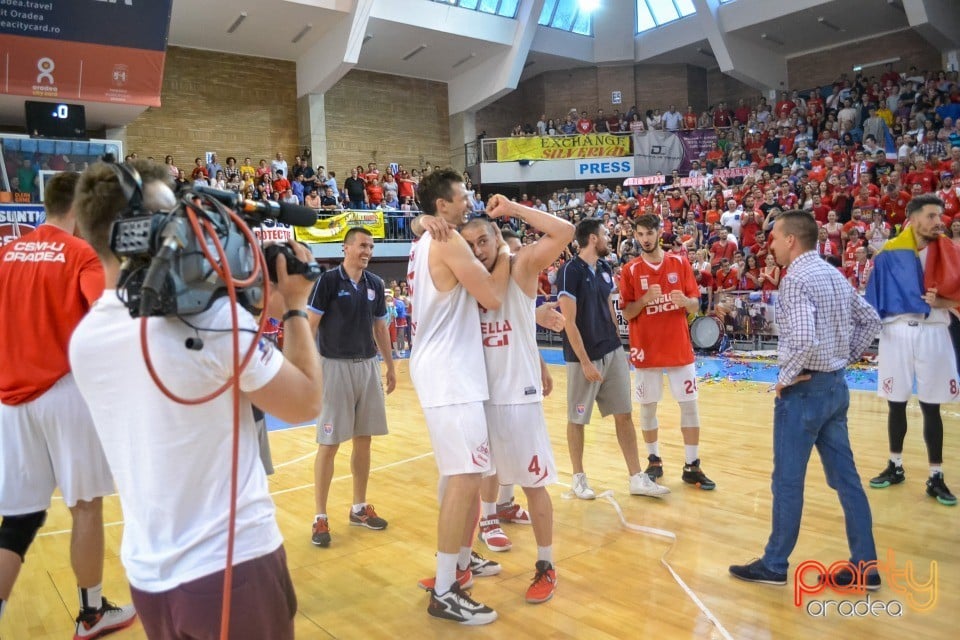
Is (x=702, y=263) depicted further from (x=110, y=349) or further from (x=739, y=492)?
(x=110, y=349)

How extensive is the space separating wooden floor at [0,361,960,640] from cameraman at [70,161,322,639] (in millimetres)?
1951

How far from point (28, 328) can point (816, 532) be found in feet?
14.4

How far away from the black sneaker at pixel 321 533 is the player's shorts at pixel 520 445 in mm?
1521

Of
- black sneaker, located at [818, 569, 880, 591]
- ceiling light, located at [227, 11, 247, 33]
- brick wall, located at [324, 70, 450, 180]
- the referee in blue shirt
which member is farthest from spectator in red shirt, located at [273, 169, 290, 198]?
black sneaker, located at [818, 569, 880, 591]

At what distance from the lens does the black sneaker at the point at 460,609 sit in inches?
133

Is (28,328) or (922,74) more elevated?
(922,74)

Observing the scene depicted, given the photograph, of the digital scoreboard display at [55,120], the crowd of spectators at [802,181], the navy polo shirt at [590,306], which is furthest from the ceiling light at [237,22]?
the navy polo shirt at [590,306]

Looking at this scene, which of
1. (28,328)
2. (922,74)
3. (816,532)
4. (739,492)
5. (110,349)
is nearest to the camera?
(110,349)

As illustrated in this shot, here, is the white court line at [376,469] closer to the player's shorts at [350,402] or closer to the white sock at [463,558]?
the player's shorts at [350,402]

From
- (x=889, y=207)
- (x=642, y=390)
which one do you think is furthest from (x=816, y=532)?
(x=889, y=207)

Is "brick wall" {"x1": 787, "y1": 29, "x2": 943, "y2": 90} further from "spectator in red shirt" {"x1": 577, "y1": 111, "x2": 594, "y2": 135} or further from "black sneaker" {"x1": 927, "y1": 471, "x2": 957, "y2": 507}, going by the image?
"black sneaker" {"x1": 927, "y1": 471, "x2": 957, "y2": 507}

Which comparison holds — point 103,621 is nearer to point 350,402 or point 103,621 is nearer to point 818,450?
point 350,402

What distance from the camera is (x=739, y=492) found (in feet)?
17.3

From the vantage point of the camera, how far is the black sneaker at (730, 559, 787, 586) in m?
3.65
